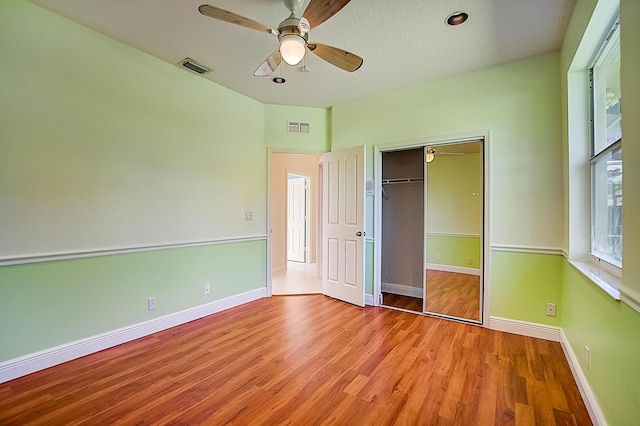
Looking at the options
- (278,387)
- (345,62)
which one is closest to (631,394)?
(278,387)

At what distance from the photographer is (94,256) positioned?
249 cm

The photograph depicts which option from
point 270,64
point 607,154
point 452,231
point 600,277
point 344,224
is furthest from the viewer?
point 344,224

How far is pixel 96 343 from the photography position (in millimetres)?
2492

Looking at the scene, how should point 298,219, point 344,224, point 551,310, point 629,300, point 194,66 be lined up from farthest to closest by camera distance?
point 298,219 < point 344,224 < point 194,66 < point 551,310 < point 629,300

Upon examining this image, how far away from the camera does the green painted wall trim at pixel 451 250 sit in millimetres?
3520

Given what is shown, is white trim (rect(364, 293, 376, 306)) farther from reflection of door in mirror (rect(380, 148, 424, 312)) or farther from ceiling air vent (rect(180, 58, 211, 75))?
ceiling air vent (rect(180, 58, 211, 75))

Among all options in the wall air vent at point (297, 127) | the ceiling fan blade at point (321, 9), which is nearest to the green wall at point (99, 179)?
the wall air vent at point (297, 127)

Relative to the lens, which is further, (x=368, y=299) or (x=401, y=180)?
(x=401, y=180)

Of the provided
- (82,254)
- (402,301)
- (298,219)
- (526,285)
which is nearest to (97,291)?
(82,254)

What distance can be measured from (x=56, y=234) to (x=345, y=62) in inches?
102

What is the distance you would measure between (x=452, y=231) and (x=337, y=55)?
255cm

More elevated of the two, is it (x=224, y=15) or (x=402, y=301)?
(x=224, y=15)

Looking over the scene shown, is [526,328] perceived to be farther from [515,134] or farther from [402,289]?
[515,134]

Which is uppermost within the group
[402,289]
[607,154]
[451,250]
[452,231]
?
[607,154]
